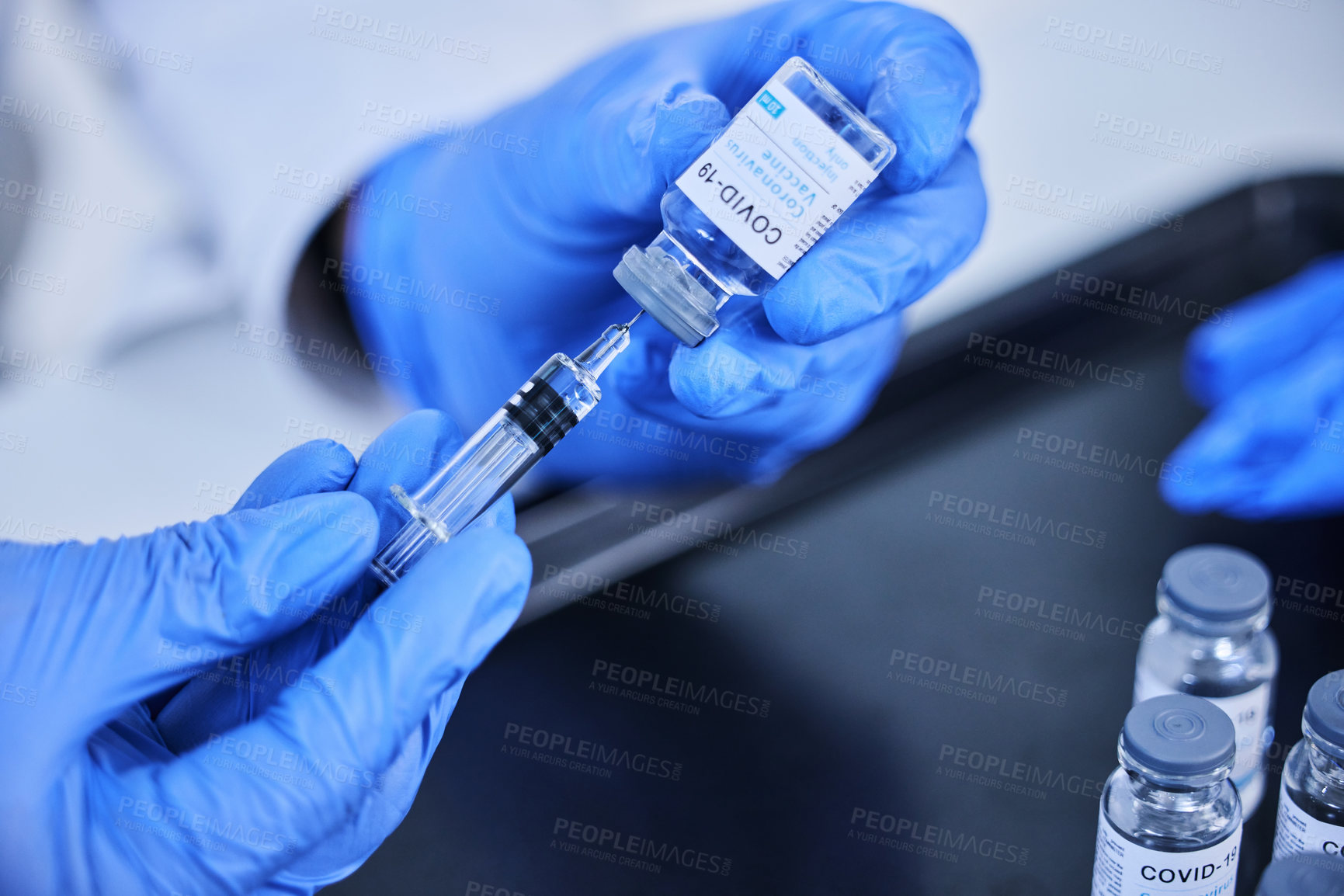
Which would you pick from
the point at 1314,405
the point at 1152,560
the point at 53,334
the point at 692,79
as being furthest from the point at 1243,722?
the point at 53,334

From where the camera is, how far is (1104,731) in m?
0.98

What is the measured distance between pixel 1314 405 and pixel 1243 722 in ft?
2.23

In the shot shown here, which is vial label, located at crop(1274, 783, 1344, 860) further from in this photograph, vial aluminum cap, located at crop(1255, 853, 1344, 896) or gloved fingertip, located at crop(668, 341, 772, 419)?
gloved fingertip, located at crop(668, 341, 772, 419)

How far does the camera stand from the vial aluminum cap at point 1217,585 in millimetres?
827

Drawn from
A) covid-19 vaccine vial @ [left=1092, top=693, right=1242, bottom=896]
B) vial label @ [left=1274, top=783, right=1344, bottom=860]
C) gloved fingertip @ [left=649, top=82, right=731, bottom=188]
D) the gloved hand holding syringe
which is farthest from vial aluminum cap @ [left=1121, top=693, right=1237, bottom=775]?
gloved fingertip @ [left=649, top=82, right=731, bottom=188]

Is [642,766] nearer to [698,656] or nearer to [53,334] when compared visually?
[698,656]

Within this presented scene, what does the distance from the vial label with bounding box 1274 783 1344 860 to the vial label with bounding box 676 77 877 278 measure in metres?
0.64

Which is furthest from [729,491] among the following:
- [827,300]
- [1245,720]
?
[1245,720]

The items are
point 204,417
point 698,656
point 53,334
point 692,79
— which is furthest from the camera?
point 204,417

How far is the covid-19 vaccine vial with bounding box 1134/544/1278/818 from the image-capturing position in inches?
32.8

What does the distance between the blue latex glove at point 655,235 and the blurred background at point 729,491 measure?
0.32 ft

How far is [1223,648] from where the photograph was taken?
0.90 meters

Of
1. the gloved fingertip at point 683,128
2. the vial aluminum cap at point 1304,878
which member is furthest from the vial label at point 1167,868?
the gloved fingertip at point 683,128

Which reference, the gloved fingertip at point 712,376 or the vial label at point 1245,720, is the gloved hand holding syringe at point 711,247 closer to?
the gloved fingertip at point 712,376
